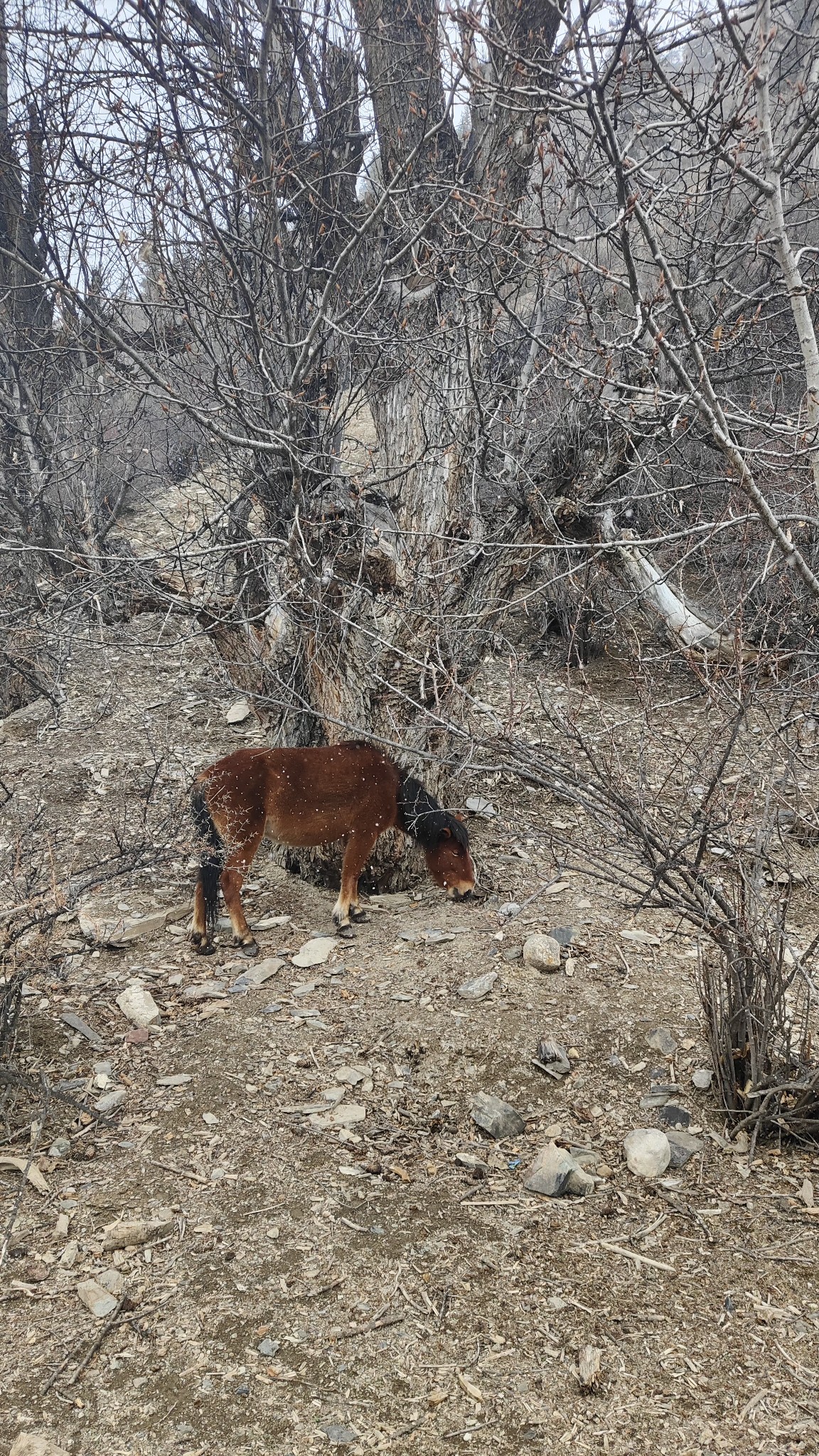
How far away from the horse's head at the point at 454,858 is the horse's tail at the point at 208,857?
1348 mm

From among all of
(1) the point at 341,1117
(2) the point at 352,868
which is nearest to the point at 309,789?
(2) the point at 352,868

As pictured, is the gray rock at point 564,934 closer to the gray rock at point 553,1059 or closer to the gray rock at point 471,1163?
the gray rock at point 553,1059

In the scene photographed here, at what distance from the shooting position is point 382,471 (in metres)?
6.55

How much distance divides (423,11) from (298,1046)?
246 inches

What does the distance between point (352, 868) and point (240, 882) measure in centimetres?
71

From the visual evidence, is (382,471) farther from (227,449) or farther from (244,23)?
(244,23)

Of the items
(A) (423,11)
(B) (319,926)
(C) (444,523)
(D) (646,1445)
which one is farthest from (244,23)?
(D) (646,1445)

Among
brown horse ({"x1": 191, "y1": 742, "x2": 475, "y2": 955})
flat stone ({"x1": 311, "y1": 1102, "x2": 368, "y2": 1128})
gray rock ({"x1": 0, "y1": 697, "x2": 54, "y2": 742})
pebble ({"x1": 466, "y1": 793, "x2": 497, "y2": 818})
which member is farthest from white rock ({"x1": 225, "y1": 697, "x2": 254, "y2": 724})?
flat stone ({"x1": 311, "y1": 1102, "x2": 368, "y2": 1128})

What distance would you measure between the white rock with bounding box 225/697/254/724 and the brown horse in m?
3.91

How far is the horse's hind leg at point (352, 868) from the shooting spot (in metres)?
5.96

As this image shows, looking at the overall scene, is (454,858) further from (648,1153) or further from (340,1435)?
(340,1435)

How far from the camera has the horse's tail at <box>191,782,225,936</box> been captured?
18.1 feet

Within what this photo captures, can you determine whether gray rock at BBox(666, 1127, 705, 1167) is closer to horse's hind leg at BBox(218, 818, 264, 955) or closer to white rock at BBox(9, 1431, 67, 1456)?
white rock at BBox(9, 1431, 67, 1456)

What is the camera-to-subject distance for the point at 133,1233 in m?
3.37
